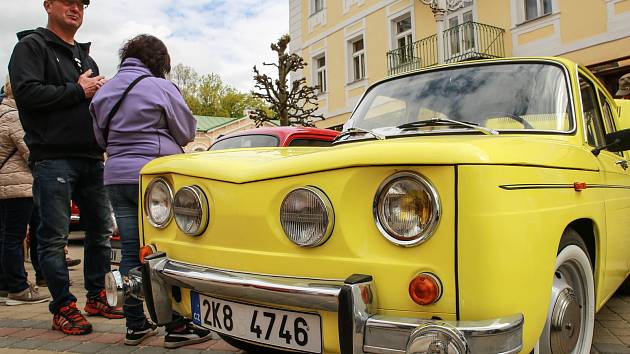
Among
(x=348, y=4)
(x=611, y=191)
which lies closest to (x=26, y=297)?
(x=611, y=191)

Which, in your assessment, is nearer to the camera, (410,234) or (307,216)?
(410,234)

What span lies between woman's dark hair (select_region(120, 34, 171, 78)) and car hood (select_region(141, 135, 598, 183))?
39.1 inches

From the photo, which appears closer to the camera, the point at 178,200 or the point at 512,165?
the point at 512,165

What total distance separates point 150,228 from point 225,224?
61 cm

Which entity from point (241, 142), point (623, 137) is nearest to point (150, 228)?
point (623, 137)

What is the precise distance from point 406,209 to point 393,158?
174 millimetres

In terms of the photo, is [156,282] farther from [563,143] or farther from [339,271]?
[563,143]

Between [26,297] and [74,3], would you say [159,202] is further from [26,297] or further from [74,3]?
[26,297]

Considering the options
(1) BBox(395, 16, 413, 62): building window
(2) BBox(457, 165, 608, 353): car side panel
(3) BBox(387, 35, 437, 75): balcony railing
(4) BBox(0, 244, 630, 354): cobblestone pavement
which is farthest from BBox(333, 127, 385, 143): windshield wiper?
(1) BBox(395, 16, 413, 62): building window

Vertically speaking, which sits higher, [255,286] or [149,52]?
[149,52]

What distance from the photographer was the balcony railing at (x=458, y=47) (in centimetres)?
1395

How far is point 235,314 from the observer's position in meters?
2.05

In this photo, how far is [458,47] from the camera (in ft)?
48.1

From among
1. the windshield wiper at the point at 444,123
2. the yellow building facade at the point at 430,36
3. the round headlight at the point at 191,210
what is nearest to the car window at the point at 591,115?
the windshield wiper at the point at 444,123
